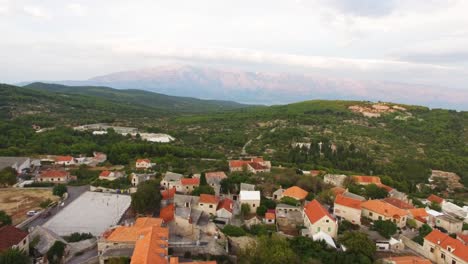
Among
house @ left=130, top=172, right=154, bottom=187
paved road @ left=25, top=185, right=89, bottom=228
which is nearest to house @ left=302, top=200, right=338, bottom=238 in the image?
house @ left=130, top=172, right=154, bottom=187

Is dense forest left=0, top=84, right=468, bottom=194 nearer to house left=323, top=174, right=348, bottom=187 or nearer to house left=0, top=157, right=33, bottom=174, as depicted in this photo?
house left=0, top=157, right=33, bottom=174

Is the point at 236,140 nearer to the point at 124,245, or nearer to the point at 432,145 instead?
the point at 432,145

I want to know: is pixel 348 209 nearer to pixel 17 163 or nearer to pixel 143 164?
pixel 143 164

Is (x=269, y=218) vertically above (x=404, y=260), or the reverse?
(x=269, y=218)

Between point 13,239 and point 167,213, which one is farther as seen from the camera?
point 167,213

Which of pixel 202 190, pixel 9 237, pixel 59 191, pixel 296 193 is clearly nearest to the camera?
pixel 9 237

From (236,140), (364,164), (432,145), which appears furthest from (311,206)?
(432,145)

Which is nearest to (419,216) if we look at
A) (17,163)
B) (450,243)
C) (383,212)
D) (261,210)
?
(383,212)
